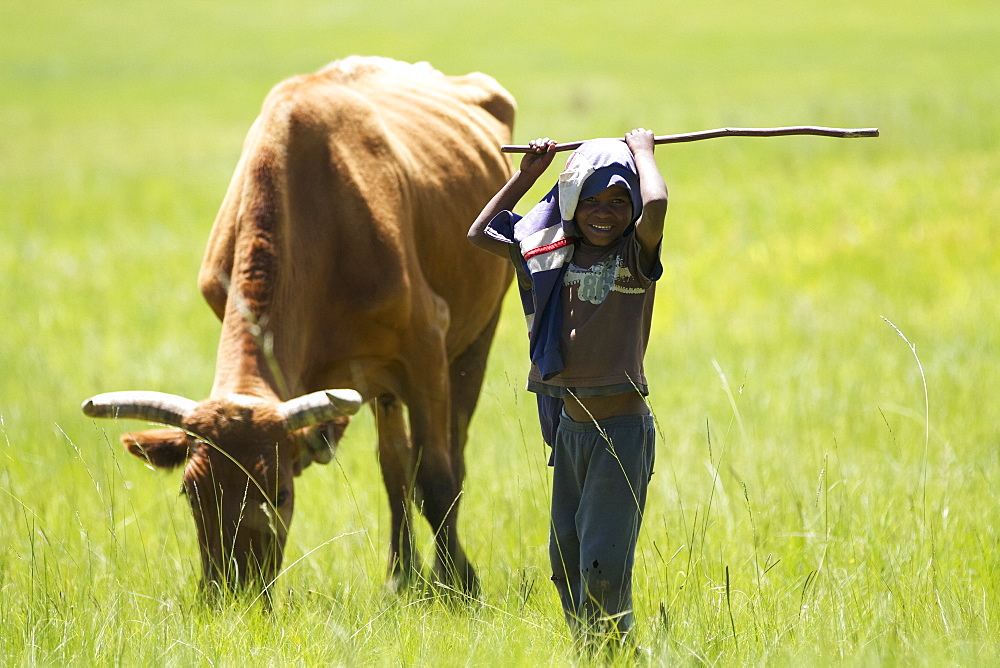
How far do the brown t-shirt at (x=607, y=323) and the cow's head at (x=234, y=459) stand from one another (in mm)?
1111

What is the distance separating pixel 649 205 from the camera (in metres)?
3.38

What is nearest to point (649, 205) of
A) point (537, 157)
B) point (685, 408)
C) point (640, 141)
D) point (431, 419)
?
point (640, 141)

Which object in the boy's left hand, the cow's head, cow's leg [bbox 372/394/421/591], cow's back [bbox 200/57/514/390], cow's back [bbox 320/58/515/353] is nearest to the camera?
the boy's left hand

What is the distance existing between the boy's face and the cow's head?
1258 mm

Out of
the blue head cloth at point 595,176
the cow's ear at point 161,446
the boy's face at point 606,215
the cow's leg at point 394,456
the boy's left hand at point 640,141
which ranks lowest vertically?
the cow's leg at point 394,456

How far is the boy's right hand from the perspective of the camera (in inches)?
148

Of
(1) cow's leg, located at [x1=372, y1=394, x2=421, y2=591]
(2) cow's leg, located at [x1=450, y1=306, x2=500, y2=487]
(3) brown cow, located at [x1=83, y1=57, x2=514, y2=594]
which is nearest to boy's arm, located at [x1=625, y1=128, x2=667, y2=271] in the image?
(3) brown cow, located at [x1=83, y1=57, x2=514, y2=594]

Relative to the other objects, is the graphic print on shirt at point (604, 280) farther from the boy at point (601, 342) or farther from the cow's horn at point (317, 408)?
the cow's horn at point (317, 408)

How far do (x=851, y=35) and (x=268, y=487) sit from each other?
4071cm

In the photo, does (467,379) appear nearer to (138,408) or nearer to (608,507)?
(138,408)

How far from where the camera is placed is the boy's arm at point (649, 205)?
3.38m

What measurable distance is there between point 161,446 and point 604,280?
6.42ft

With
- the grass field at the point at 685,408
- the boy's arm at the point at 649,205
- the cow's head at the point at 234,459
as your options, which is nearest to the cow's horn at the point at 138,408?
the cow's head at the point at 234,459

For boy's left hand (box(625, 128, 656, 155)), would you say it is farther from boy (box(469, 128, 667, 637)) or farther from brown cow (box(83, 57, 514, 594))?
brown cow (box(83, 57, 514, 594))
